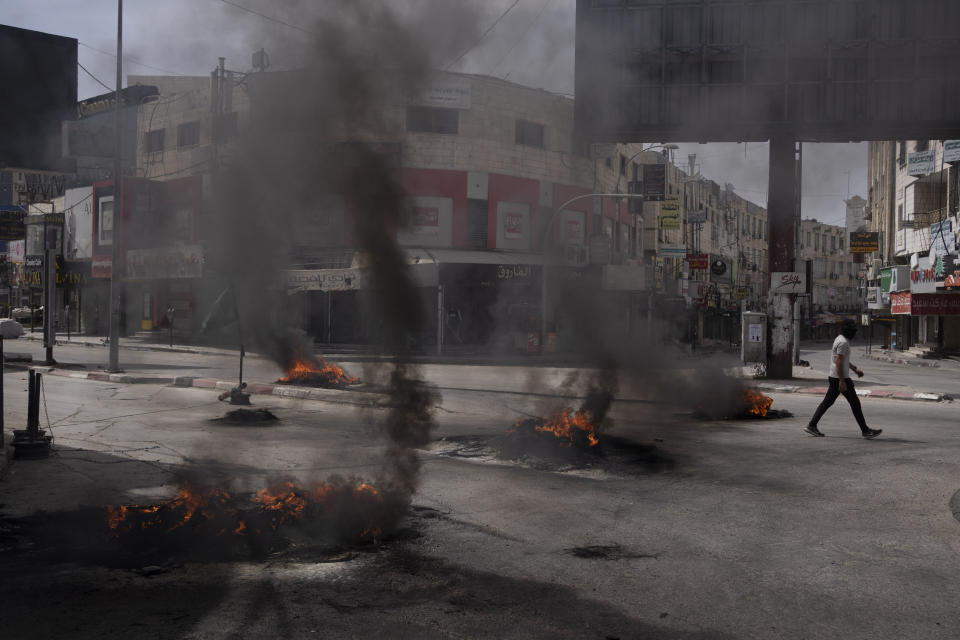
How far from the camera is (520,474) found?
7691 mm

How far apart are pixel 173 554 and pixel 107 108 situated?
6482 millimetres

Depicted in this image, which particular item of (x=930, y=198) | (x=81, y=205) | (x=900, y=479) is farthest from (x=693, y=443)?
(x=930, y=198)

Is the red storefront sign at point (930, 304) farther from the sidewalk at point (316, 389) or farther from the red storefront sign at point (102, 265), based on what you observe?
the red storefront sign at point (102, 265)

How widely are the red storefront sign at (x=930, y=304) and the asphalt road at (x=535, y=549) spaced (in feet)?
88.3

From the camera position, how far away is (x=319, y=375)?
15.7 meters

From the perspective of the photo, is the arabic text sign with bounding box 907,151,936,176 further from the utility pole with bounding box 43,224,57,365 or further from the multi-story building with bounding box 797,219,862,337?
the multi-story building with bounding box 797,219,862,337

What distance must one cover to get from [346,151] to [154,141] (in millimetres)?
4393

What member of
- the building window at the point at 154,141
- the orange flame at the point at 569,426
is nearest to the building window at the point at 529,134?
the orange flame at the point at 569,426

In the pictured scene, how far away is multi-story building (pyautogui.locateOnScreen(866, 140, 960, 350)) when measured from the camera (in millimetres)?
31375

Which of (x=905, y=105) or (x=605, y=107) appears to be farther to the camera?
(x=905, y=105)

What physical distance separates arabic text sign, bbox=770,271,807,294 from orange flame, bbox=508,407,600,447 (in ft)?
40.0

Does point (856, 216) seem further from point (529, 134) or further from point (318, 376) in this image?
point (318, 376)

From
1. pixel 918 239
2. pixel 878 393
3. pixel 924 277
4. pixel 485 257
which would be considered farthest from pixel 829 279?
pixel 878 393

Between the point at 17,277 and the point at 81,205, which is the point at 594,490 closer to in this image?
the point at 81,205
